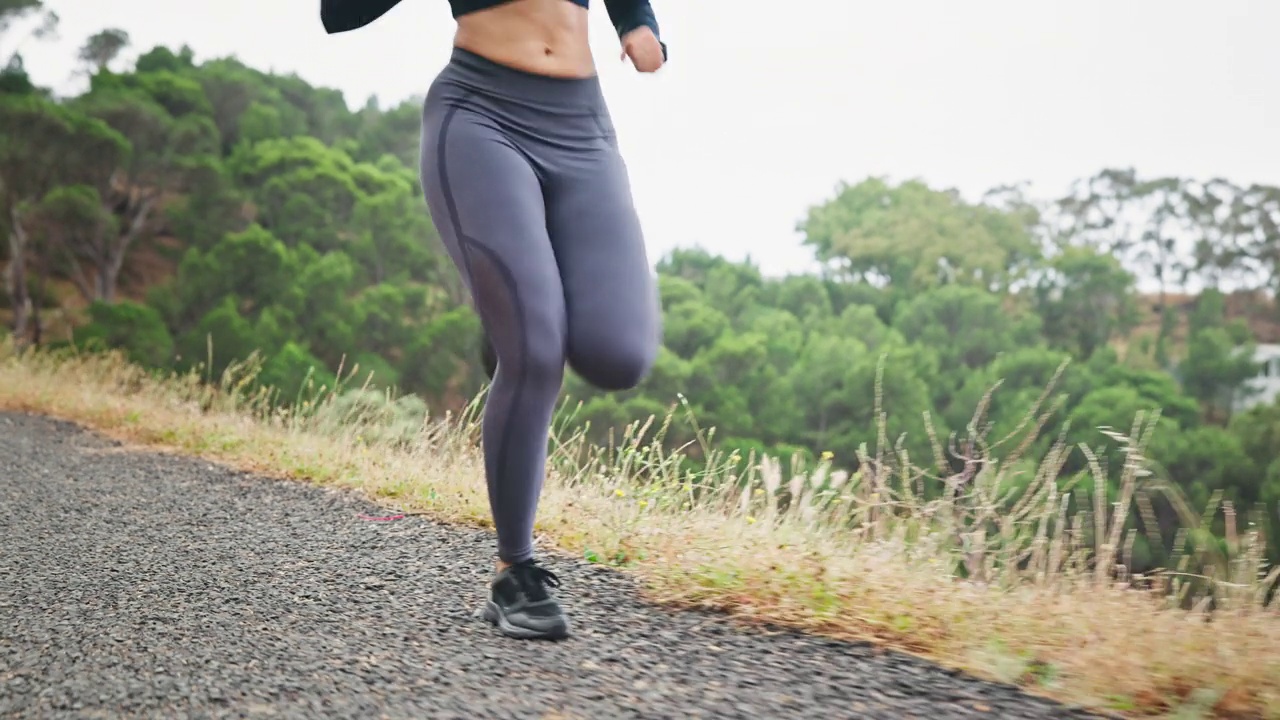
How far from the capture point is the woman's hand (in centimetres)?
249

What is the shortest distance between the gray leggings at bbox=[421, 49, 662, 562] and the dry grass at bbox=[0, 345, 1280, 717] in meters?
0.62

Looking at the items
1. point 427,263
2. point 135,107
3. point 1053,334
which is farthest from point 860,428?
point 135,107

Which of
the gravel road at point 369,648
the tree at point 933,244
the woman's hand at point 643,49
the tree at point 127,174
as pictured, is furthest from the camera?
the tree at point 933,244

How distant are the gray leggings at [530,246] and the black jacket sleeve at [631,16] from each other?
27 cm

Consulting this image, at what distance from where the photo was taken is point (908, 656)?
2.15 m

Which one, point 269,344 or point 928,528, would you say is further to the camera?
point 269,344

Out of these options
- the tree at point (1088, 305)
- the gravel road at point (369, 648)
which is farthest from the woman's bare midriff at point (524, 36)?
the tree at point (1088, 305)

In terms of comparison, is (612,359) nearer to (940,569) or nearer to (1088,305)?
(940,569)

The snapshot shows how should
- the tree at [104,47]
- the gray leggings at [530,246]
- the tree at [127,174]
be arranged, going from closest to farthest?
the gray leggings at [530,246] → the tree at [127,174] → the tree at [104,47]

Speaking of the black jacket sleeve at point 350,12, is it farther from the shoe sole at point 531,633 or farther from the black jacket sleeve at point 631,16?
the shoe sole at point 531,633

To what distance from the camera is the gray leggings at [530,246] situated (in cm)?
215

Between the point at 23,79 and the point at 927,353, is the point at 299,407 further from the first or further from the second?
the point at 927,353

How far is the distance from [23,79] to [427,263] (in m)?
10.8

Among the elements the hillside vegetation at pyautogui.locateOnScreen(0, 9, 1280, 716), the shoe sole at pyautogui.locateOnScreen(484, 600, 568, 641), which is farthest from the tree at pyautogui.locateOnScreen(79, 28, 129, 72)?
the shoe sole at pyautogui.locateOnScreen(484, 600, 568, 641)
